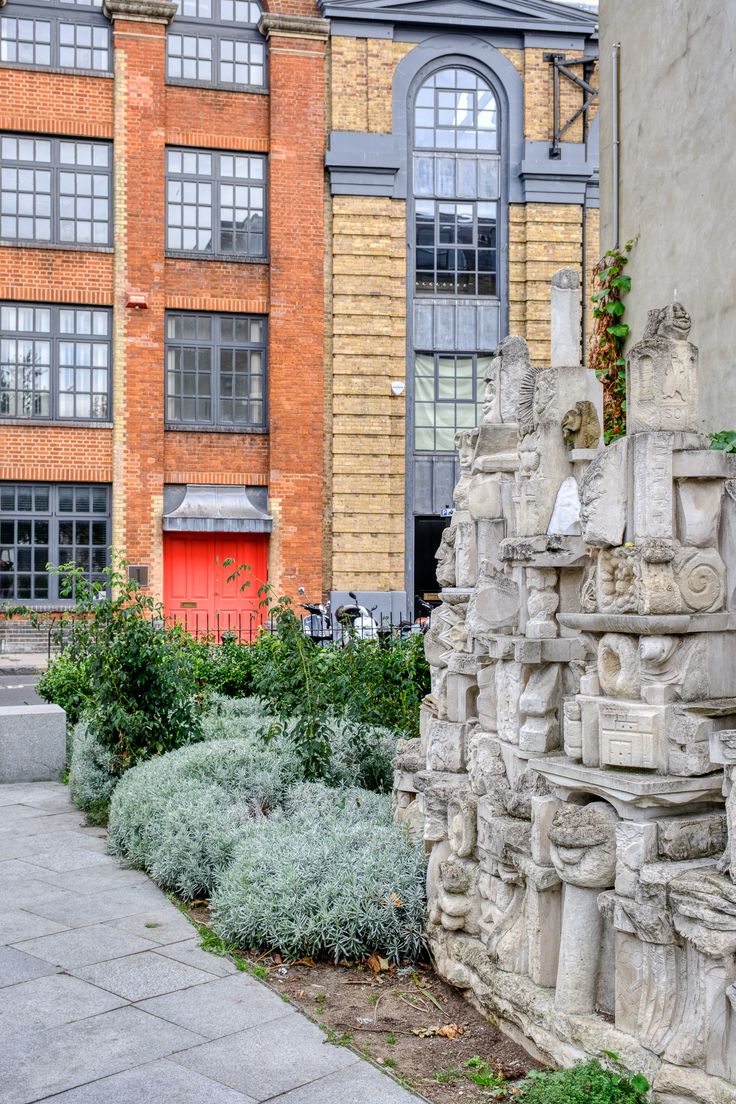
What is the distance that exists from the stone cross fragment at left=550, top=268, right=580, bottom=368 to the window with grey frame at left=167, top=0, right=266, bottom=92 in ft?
65.6

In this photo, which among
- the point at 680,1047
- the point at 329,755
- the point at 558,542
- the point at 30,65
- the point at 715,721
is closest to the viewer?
the point at 680,1047

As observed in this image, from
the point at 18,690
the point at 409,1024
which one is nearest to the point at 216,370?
the point at 18,690

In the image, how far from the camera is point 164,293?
23.4m

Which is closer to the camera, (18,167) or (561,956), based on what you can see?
(561,956)

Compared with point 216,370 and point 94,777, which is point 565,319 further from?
point 216,370

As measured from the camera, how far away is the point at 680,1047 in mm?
3852

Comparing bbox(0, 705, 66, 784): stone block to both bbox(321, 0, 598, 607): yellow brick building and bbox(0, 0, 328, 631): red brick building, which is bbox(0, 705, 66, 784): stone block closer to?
bbox(0, 0, 328, 631): red brick building

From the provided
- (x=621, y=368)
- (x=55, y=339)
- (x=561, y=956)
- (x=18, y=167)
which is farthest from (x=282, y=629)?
(x=18, y=167)

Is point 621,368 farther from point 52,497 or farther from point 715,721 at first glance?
point 52,497

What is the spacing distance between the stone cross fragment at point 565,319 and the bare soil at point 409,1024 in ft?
10.1

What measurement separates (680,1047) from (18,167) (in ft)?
74.8

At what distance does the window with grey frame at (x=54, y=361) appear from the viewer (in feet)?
75.1

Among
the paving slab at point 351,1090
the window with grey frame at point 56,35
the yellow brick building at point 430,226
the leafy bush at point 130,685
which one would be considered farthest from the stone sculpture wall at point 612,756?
the window with grey frame at point 56,35

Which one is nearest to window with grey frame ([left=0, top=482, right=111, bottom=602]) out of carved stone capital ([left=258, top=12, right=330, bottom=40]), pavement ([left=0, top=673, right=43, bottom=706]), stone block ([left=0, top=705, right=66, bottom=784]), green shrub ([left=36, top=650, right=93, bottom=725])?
pavement ([left=0, top=673, right=43, bottom=706])
